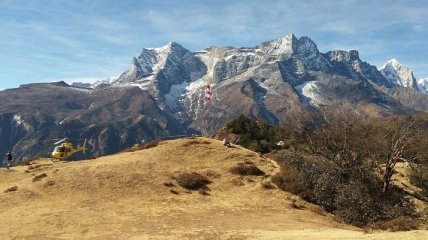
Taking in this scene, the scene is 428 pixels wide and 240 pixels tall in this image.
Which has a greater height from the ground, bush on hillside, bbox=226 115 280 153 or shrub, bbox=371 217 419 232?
bush on hillside, bbox=226 115 280 153

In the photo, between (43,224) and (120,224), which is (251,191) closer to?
(120,224)

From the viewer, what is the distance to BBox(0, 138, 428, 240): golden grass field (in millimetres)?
32125

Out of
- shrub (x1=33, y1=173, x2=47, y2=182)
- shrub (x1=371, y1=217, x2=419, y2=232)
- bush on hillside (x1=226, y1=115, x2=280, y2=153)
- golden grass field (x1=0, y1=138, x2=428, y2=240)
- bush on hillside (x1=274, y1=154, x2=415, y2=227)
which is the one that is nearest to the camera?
golden grass field (x1=0, y1=138, x2=428, y2=240)

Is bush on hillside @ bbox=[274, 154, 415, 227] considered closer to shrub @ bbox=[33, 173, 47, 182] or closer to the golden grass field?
the golden grass field

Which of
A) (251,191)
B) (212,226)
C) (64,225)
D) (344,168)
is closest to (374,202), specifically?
(344,168)

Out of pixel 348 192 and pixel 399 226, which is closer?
pixel 399 226

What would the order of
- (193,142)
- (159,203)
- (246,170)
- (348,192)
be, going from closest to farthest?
(159,203), (348,192), (246,170), (193,142)

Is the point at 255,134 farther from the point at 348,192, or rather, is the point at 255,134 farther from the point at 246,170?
the point at 348,192

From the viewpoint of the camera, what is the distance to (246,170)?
166 ft

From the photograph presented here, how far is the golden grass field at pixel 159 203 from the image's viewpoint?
32.1 metres

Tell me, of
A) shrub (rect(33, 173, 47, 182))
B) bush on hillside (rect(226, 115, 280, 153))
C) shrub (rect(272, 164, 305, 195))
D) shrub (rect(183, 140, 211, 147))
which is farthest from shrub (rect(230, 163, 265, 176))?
shrub (rect(33, 173, 47, 182))

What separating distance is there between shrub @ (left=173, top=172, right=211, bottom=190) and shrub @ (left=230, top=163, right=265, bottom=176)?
4097mm

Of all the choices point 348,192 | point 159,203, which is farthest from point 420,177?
point 159,203

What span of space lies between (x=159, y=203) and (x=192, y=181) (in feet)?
20.7
